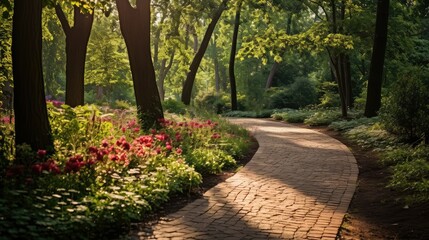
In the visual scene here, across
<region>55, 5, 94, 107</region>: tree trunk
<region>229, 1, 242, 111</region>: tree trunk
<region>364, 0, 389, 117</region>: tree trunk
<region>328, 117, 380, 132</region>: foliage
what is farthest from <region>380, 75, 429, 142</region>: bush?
<region>229, 1, 242, 111</region>: tree trunk

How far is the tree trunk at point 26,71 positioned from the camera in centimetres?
663

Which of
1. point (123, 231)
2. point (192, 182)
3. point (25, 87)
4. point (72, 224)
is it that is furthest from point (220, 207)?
point (25, 87)

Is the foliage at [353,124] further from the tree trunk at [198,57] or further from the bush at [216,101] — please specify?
the bush at [216,101]

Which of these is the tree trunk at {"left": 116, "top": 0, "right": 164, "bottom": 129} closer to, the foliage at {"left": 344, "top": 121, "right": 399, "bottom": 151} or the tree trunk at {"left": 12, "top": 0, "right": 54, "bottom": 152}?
the tree trunk at {"left": 12, "top": 0, "right": 54, "bottom": 152}

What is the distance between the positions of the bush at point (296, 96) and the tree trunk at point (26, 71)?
90.1ft

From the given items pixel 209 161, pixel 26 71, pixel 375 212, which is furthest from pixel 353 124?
pixel 26 71

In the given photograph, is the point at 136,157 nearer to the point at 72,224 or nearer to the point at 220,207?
the point at 220,207

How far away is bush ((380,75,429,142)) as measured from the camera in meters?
11.3

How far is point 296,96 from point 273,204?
27549 mm

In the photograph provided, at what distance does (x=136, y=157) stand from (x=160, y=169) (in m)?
0.62

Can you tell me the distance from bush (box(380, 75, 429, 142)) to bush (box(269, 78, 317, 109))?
A: 21.0 metres

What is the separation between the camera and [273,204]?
6469 mm

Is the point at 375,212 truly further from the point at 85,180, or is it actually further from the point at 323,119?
the point at 323,119

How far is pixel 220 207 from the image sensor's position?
6.23 meters
